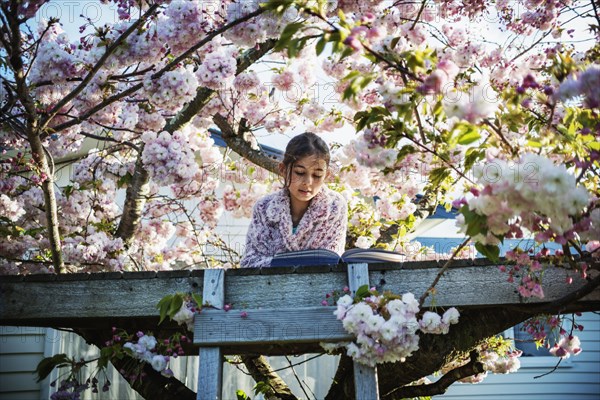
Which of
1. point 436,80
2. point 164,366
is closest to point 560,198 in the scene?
point 436,80

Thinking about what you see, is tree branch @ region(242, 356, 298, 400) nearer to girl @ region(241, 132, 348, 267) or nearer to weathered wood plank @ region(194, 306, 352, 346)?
girl @ region(241, 132, 348, 267)

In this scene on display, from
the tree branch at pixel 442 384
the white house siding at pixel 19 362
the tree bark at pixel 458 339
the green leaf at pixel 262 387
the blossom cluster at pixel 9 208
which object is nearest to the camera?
the tree bark at pixel 458 339

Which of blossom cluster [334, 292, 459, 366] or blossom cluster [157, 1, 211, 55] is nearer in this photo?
blossom cluster [334, 292, 459, 366]

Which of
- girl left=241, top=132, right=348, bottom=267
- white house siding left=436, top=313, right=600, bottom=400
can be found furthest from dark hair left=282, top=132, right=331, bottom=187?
white house siding left=436, top=313, right=600, bottom=400

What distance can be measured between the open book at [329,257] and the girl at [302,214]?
629 mm

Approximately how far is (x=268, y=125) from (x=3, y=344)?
115 inches

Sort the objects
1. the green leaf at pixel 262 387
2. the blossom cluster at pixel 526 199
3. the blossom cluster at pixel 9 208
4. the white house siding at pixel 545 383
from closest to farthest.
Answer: the blossom cluster at pixel 526 199 < the green leaf at pixel 262 387 < the blossom cluster at pixel 9 208 < the white house siding at pixel 545 383

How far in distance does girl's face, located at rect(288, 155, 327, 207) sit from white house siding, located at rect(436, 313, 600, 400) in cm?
504

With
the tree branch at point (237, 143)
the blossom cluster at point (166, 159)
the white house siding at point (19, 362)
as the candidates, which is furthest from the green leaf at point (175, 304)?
the white house siding at point (19, 362)

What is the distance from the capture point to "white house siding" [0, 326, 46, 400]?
5.80 metres

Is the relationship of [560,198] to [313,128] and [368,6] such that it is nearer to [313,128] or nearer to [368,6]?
[368,6]

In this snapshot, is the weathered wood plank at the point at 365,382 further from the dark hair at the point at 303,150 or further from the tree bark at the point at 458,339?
the dark hair at the point at 303,150

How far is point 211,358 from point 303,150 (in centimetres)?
140

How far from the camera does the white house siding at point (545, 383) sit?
809 cm
